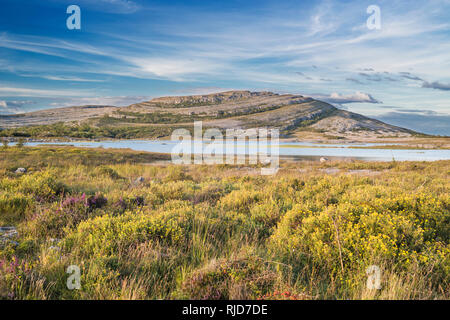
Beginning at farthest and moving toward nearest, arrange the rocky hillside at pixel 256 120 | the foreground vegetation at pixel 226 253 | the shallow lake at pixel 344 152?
the rocky hillside at pixel 256 120, the shallow lake at pixel 344 152, the foreground vegetation at pixel 226 253

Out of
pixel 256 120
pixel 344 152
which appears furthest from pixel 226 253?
pixel 256 120

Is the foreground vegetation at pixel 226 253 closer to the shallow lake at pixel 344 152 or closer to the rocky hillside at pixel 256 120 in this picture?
the shallow lake at pixel 344 152

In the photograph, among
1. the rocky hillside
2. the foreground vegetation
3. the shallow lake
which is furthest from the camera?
the rocky hillside

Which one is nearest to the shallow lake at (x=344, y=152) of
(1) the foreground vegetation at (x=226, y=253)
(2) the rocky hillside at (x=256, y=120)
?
(1) the foreground vegetation at (x=226, y=253)

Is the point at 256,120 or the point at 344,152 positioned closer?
the point at 344,152

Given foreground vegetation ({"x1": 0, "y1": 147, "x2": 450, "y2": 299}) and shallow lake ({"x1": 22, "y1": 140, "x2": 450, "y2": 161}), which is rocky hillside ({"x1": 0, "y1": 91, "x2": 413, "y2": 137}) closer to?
shallow lake ({"x1": 22, "y1": 140, "x2": 450, "y2": 161})

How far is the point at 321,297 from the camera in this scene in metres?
3.66

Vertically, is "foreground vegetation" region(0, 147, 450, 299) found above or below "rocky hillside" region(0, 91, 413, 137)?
below

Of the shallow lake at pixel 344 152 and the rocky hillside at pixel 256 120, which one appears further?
the rocky hillside at pixel 256 120

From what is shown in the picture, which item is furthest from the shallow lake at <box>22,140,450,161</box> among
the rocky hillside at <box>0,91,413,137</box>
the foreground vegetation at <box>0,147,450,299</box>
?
the rocky hillside at <box>0,91,413,137</box>

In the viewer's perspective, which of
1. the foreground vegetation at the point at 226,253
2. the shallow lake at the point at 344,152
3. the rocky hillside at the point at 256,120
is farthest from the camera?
the rocky hillside at the point at 256,120

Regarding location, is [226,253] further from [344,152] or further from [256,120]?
[256,120]
